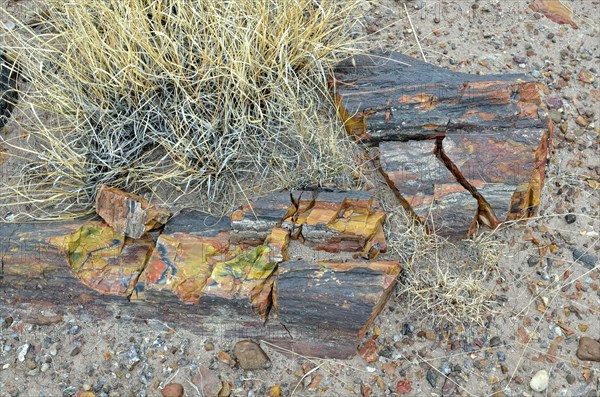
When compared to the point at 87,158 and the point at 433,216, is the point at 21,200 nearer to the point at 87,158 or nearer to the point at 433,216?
the point at 87,158

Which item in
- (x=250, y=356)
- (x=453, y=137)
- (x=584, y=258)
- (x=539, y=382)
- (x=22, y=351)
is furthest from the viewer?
(x=453, y=137)

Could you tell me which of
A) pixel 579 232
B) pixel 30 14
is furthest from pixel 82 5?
pixel 579 232

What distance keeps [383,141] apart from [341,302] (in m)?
0.92

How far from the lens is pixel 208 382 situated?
8.87 feet

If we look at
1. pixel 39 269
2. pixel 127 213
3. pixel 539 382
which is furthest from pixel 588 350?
pixel 39 269

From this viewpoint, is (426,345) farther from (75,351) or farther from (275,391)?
(75,351)

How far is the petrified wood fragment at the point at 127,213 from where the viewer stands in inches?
116

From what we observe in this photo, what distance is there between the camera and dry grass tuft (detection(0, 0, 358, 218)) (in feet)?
10.2

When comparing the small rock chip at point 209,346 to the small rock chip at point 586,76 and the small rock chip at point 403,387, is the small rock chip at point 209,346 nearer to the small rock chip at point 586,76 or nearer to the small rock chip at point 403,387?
the small rock chip at point 403,387

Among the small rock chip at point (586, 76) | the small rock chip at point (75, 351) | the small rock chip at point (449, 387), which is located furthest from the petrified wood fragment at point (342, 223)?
the small rock chip at point (586, 76)

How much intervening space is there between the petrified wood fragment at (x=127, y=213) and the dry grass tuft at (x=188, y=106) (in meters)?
0.15

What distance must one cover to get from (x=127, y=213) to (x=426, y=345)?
4.83 ft

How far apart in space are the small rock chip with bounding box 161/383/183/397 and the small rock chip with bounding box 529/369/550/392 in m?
1.46

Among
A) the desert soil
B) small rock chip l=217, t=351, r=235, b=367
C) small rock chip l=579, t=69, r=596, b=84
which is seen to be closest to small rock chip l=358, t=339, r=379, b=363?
the desert soil
